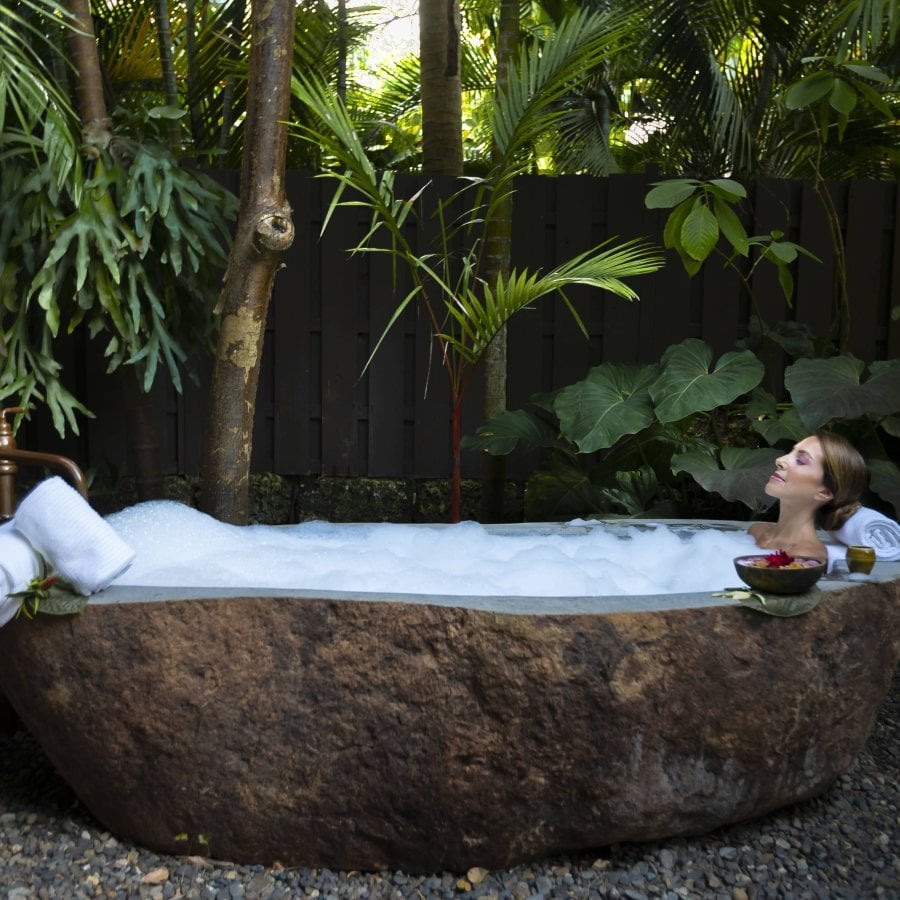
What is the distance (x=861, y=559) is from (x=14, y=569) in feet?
5.82

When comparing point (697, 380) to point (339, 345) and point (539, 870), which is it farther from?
point (539, 870)

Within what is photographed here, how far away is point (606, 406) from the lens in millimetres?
3588

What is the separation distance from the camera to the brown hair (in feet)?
7.73

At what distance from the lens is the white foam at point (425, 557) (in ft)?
7.30

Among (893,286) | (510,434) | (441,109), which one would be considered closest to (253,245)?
(510,434)

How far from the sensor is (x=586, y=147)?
7570mm

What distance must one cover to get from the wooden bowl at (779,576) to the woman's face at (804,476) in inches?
16.4

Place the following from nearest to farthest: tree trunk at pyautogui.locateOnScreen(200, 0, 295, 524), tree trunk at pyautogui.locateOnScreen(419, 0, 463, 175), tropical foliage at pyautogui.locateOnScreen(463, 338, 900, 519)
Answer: tree trunk at pyautogui.locateOnScreen(200, 0, 295, 524) < tropical foliage at pyautogui.locateOnScreen(463, 338, 900, 519) < tree trunk at pyautogui.locateOnScreen(419, 0, 463, 175)

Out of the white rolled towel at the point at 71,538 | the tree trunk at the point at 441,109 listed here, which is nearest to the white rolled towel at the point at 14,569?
the white rolled towel at the point at 71,538

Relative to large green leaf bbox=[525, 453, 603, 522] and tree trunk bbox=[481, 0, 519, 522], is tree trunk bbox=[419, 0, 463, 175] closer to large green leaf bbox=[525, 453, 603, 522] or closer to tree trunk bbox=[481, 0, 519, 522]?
tree trunk bbox=[481, 0, 519, 522]

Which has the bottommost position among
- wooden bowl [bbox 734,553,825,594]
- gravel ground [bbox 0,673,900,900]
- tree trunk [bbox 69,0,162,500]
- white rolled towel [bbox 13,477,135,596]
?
gravel ground [bbox 0,673,900,900]

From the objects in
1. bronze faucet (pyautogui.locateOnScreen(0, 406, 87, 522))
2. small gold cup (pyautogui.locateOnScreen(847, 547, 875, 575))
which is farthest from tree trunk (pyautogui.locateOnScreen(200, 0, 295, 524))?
small gold cup (pyautogui.locateOnScreen(847, 547, 875, 575))

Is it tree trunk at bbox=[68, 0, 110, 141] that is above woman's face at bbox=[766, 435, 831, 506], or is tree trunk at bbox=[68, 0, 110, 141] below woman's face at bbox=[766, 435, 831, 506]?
above

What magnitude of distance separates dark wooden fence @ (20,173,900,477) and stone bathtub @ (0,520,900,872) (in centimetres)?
248
